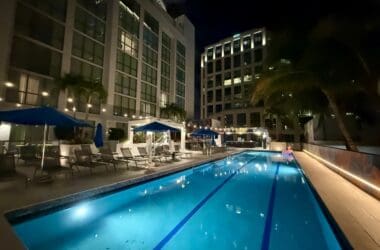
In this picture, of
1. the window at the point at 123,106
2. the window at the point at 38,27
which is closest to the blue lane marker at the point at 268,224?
the window at the point at 38,27

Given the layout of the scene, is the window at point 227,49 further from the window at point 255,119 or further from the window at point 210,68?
the window at point 255,119

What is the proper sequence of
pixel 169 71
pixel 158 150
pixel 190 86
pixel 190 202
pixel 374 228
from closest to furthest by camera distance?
pixel 374 228 < pixel 190 202 < pixel 158 150 < pixel 169 71 < pixel 190 86

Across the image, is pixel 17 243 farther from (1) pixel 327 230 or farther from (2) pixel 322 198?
(2) pixel 322 198

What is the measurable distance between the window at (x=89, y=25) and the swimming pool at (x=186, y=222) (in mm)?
19073

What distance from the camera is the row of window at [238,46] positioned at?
51656 mm

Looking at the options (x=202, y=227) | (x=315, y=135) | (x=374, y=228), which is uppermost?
(x=315, y=135)

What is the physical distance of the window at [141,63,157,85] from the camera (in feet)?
92.7

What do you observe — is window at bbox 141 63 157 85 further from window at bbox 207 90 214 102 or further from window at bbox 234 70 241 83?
window at bbox 207 90 214 102

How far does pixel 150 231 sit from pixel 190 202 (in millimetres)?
2158

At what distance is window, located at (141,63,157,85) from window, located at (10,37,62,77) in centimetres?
1059

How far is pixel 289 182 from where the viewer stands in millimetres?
9055

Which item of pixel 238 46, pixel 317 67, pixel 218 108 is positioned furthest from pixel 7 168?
pixel 238 46

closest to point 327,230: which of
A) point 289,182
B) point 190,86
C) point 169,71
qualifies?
point 289,182

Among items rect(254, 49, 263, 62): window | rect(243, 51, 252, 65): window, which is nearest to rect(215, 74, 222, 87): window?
rect(243, 51, 252, 65): window
